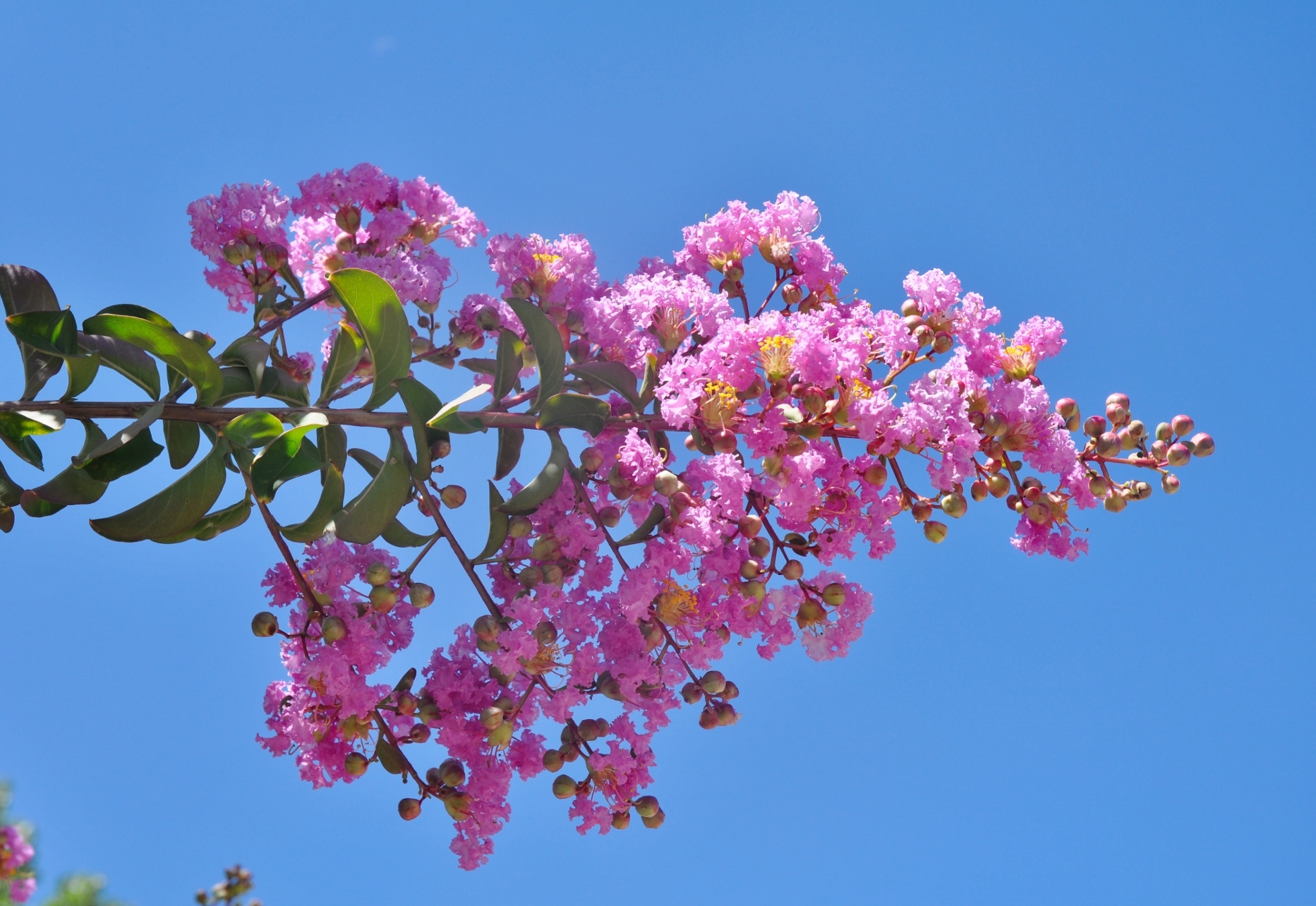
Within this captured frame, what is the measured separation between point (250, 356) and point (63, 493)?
0.41m

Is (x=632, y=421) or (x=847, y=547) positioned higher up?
(x=632, y=421)

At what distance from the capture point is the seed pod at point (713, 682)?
204 cm

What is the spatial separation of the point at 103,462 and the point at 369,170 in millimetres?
891

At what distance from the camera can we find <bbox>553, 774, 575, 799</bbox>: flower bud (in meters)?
2.09

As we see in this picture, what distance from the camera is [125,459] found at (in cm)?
180

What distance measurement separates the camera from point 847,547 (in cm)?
207

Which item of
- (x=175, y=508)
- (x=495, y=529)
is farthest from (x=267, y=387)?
(x=495, y=529)

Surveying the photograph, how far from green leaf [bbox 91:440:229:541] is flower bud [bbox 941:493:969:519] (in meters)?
1.39

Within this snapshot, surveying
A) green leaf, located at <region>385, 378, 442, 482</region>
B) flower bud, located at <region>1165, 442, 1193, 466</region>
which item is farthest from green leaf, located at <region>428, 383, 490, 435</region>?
flower bud, located at <region>1165, 442, 1193, 466</region>

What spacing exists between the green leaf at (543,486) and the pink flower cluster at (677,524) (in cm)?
6

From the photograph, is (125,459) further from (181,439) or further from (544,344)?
(544,344)

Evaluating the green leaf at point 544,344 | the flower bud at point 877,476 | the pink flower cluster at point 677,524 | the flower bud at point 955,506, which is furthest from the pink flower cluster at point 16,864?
the flower bud at point 955,506

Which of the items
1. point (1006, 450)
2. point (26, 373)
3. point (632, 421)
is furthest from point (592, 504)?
point (26, 373)

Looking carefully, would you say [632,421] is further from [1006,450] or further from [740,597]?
[1006,450]
